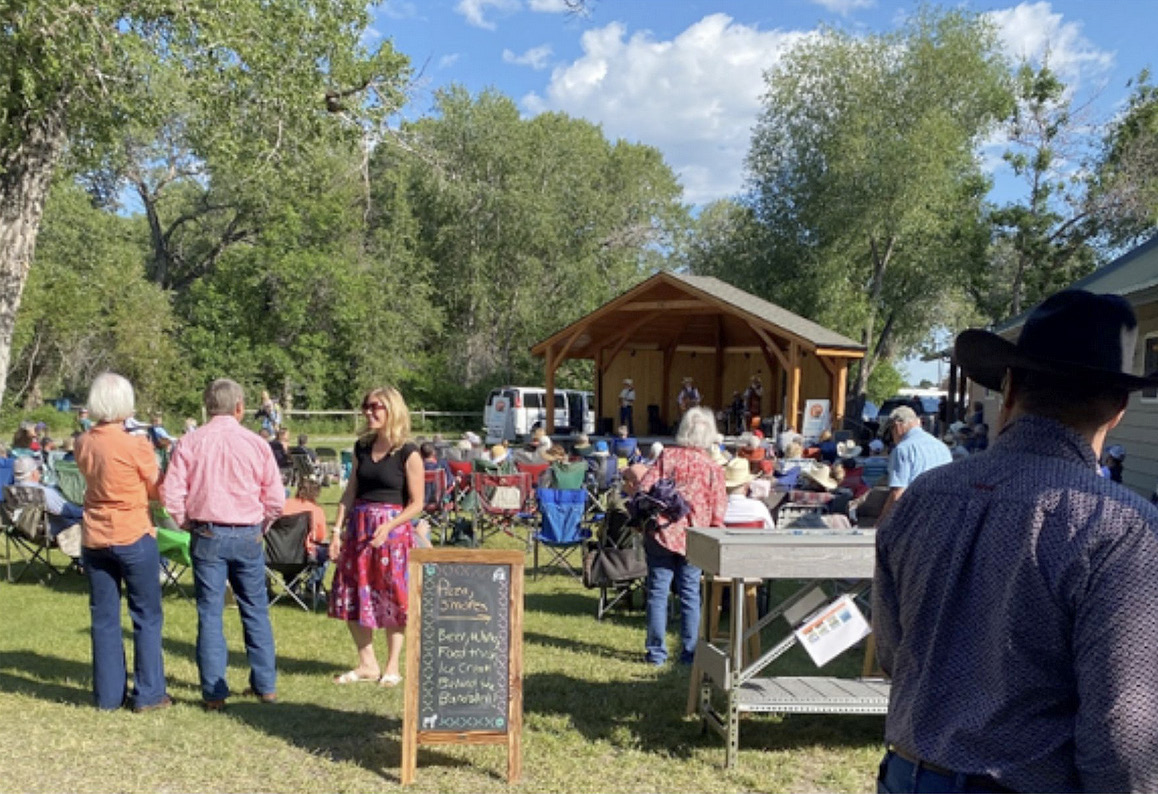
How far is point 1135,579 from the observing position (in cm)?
134

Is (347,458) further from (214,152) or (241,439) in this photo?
(241,439)

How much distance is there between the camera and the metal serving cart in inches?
165

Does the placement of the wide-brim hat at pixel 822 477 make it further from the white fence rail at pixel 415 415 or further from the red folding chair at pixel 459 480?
the white fence rail at pixel 415 415

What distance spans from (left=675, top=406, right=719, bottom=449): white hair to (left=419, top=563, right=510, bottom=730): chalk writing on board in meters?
1.86

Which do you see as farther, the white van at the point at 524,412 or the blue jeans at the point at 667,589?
the white van at the point at 524,412

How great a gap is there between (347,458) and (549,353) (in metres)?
11.4

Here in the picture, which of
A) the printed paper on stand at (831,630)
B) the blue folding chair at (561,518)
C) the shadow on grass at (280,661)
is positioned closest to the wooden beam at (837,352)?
the blue folding chair at (561,518)

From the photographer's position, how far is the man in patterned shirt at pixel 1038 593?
134 cm

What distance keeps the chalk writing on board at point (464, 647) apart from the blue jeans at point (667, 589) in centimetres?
164

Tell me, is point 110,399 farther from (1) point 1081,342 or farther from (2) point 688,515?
→ (1) point 1081,342

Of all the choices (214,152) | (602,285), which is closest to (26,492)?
(214,152)

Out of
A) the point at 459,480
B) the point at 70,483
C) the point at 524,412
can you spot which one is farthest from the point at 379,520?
the point at 524,412

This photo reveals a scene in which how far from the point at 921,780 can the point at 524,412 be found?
25.3 metres

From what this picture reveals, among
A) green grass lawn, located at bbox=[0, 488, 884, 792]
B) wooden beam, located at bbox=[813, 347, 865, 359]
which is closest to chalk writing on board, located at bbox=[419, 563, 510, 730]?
green grass lawn, located at bbox=[0, 488, 884, 792]
